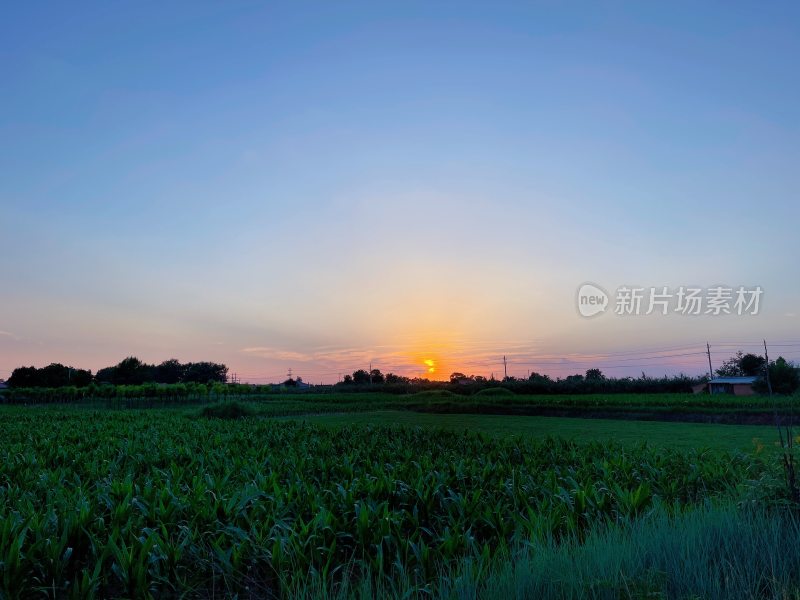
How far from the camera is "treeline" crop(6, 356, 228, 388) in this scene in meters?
72.1

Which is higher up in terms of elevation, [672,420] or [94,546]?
[94,546]

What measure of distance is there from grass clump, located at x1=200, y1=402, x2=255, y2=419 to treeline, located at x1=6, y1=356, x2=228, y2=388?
47.2 m

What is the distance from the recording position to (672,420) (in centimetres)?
2391

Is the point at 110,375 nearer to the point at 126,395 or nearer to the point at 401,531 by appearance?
the point at 126,395

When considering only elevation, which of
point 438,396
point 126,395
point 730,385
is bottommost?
point 730,385

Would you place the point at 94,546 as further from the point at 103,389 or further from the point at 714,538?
the point at 103,389

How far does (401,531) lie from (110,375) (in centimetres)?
8931

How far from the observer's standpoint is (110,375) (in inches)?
3206

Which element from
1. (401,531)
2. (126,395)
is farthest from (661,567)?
(126,395)

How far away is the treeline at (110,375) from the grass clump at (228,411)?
47.2m

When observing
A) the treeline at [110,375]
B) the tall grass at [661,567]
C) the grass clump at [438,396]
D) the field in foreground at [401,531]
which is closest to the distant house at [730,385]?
the grass clump at [438,396]

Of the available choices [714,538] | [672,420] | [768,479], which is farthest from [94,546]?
[672,420]

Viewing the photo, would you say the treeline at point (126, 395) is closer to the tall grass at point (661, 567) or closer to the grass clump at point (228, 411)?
the grass clump at point (228, 411)

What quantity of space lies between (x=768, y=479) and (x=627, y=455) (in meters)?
3.53
